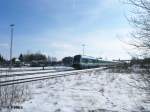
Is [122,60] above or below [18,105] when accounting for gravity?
above

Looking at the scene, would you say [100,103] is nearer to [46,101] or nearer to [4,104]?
[46,101]

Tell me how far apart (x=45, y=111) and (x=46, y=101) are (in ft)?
6.33

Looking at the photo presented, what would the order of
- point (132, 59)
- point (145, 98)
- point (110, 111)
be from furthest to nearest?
point (145, 98) < point (110, 111) < point (132, 59)

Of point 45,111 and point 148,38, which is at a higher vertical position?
point 148,38

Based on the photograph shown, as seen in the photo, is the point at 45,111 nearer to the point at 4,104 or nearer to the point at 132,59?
the point at 4,104

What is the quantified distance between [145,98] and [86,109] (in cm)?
393

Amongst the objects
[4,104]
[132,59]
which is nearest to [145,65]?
[132,59]

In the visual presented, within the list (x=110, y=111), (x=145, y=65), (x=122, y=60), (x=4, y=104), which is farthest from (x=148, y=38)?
(x=4, y=104)

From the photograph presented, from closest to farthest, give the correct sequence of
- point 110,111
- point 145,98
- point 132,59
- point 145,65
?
point 145,65, point 132,59, point 110,111, point 145,98

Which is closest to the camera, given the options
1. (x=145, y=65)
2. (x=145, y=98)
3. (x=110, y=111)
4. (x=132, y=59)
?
(x=145, y=65)

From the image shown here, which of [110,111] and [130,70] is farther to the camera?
[110,111]

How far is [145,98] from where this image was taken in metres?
11.9

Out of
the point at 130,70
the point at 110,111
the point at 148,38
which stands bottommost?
the point at 110,111

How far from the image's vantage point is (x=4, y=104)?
357 inches
